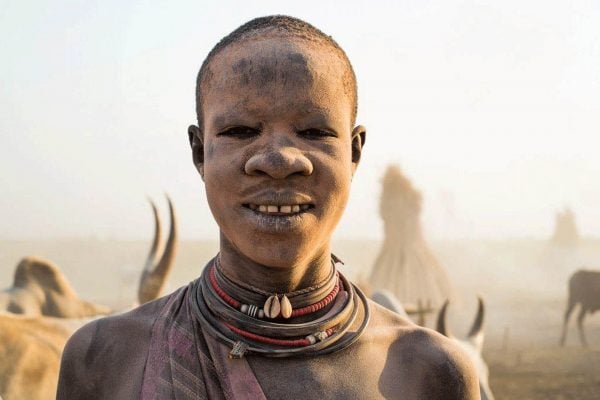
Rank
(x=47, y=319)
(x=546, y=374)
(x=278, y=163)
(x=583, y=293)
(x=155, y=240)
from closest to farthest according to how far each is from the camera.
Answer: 1. (x=278, y=163)
2. (x=47, y=319)
3. (x=155, y=240)
4. (x=546, y=374)
5. (x=583, y=293)

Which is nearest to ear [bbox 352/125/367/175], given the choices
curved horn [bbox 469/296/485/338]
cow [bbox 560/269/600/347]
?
curved horn [bbox 469/296/485/338]

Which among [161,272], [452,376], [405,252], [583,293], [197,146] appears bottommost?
[405,252]

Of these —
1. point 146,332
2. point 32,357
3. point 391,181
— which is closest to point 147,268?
point 32,357

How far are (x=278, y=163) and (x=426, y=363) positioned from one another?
0.57m

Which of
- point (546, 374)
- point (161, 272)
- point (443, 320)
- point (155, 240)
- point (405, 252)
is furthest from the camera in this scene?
point (405, 252)

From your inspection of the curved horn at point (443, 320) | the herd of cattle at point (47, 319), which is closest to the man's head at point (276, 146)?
the herd of cattle at point (47, 319)

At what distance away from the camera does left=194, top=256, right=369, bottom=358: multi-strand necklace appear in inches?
67.6

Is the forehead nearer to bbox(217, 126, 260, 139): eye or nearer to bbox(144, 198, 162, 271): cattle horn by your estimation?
bbox(217, 126, 260, 139): eye

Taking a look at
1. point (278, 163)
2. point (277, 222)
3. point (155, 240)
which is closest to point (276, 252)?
point (277, 222)

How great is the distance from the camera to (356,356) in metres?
1.76

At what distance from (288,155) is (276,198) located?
91 mm

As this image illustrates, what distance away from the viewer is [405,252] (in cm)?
2584

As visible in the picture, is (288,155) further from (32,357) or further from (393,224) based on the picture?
(393,224)

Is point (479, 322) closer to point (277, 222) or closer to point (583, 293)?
point (277, 222)
